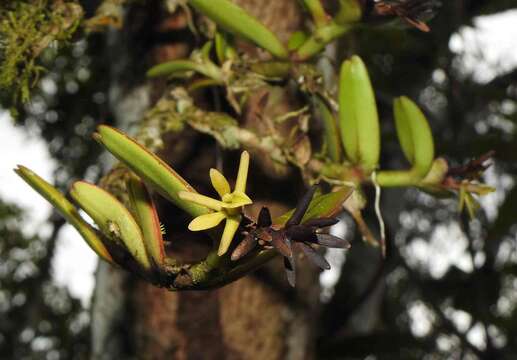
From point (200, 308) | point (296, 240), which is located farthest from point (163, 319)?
point (296, 240)

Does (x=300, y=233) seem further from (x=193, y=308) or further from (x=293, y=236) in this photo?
(x=193, y=308)

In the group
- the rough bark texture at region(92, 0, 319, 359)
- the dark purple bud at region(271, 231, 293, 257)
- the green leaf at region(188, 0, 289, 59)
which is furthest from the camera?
the rough bark texture at region(92, 0, 319, 359)

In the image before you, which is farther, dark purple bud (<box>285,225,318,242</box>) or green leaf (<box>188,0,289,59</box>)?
green leaf (<box>188,0,289,59</box>)

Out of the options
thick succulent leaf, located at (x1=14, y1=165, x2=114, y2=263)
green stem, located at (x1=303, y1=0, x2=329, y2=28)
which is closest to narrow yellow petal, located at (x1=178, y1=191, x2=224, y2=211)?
thick succulent leaf, located at (x1=14, y1=165, x2=114, y2=263)

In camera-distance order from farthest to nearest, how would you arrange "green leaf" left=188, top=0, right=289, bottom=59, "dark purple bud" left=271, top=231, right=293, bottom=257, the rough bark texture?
1. the rough bark texture
2. "green leaf" left=188, top=0, right=289, bottom=59
3. "dark purple bud" left=271, top=231, right=293, bottom=257

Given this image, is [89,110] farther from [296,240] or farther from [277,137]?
[296,240]

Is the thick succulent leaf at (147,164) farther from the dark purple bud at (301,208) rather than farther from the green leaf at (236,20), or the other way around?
the green leaf at (236,20)

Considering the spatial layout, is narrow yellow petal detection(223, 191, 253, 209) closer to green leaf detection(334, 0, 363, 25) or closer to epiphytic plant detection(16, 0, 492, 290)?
epiphytic plant detection(16, 0, 492, 290)
